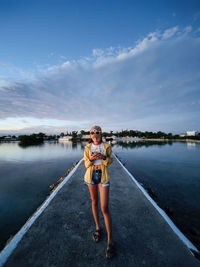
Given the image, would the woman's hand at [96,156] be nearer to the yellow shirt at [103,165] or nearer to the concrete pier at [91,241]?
the yellow shirt at [103,165]

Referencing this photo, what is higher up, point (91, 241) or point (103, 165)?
point (103, 165)

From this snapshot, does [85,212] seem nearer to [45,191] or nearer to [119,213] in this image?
[119,213]

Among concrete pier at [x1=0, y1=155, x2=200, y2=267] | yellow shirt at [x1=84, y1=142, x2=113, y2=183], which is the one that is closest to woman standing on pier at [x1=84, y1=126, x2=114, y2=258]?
yellow shirt at [x1=84, y1=142, x2=113, y2=183]

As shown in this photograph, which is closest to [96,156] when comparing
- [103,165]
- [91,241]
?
[103,165]

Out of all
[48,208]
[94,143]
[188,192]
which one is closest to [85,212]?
[48,208]

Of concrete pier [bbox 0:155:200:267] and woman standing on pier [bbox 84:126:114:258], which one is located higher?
woman standing on pier [bbox 84:126:114:258]

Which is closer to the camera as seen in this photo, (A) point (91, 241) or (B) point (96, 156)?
(B) point (96, 156)

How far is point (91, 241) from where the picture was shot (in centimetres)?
278

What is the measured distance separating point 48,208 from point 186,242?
4153 mm

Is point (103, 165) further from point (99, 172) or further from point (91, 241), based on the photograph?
point (91, 241)

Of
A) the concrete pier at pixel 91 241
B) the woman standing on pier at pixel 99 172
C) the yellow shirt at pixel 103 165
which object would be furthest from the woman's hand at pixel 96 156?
the concrete pier at pixel 91 241

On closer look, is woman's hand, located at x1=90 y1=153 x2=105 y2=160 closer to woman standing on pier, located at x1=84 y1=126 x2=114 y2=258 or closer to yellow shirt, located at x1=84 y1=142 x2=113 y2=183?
woman standing on pier, located at x1=84 y1=126 x2=114 y2=258

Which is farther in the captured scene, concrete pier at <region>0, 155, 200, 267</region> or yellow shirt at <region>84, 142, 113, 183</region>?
yellow shirt at <region>84, 142, 113, 183</region>

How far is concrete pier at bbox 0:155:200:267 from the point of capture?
2361 mm
